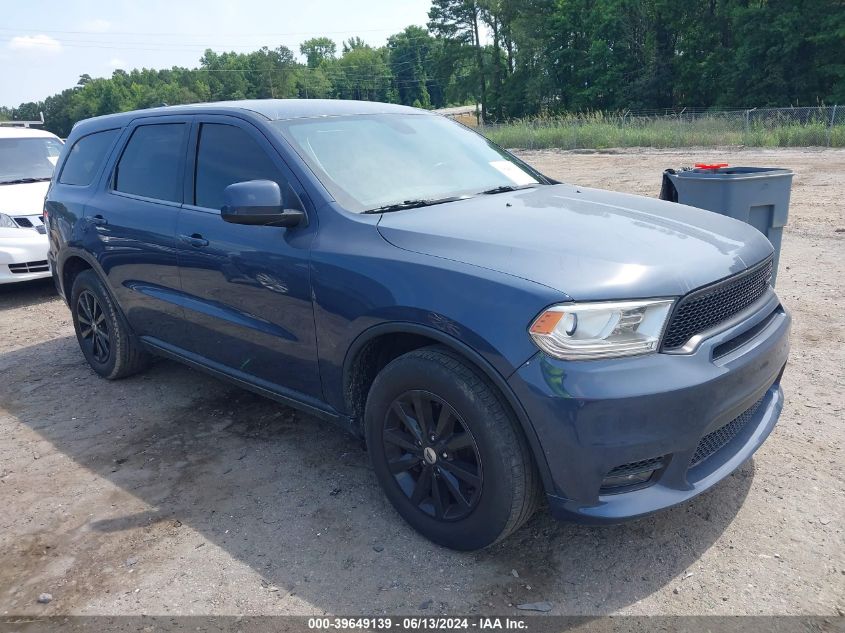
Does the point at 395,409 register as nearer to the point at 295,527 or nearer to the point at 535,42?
the point at 295,527

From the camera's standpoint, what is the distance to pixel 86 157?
502cm

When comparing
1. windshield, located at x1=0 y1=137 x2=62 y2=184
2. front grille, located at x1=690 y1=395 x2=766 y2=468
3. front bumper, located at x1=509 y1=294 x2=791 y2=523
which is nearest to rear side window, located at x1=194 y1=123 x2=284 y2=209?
front bumper, located at x1=509 y1=294 x2=791 y2=523

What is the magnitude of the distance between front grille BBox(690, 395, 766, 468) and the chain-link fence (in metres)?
21.2

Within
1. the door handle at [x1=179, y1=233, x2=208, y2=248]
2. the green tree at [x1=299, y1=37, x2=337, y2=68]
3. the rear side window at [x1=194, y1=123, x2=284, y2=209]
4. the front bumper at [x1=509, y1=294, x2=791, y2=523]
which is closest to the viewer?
the front bumper at [x1=509, y1=294, x2=791, y2=523]

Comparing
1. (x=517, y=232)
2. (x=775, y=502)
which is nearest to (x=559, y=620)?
(x=775, y=502)

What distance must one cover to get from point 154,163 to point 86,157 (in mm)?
1138

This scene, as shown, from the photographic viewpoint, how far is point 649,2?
5022cm

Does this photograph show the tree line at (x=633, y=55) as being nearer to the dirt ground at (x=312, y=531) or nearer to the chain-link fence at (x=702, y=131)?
the chain-link fence at (x=702, y=131)

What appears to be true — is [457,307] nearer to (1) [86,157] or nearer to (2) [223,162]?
(2) [223,162]

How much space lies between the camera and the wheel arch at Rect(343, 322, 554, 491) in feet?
7.91

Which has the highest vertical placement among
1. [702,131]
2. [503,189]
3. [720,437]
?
[503,189]

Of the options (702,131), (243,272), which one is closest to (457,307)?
(243,272)

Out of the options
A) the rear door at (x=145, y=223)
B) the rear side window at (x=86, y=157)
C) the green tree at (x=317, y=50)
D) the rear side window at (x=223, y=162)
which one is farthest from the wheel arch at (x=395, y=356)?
the green tree at (x=317, y=50)

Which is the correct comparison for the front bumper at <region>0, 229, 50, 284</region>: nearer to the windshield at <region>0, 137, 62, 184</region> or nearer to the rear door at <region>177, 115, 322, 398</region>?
the windshield at <region>0, 137, 62, 184</region>
